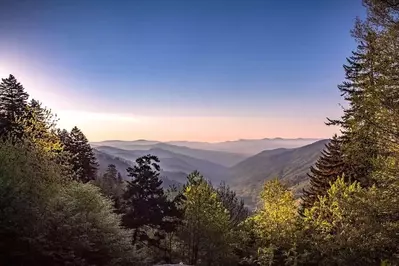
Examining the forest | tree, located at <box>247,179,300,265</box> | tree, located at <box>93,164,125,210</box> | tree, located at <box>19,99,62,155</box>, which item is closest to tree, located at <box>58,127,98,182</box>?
tree, located at <box>93,164,125,210</box>

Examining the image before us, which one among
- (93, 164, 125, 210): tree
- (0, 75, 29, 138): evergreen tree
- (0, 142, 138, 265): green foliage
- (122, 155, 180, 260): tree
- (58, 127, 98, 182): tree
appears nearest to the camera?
(0, 142, 138, 265): green foliage

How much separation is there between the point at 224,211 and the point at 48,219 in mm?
17899

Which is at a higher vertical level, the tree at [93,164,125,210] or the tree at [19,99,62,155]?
the tree at [19,99,62,155]

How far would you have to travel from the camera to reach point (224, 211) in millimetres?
31266

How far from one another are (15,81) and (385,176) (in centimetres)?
3865

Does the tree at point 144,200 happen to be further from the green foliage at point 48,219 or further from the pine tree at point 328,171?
the pine tree at point 328,171

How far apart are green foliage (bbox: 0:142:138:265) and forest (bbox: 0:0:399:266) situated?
0.20ft

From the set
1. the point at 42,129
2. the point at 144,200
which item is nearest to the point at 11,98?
the point at 42,129

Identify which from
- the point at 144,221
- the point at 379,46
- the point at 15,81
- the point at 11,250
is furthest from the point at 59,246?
the point at 15,81

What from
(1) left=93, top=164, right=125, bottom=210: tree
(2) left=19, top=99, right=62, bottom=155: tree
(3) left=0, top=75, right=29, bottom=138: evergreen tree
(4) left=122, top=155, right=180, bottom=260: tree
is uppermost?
(3) left=0, top=75, right=29, bottom=138: evergreen tree

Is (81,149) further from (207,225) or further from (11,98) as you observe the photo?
(207,225)

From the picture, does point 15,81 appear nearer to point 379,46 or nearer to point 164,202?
point 164,202

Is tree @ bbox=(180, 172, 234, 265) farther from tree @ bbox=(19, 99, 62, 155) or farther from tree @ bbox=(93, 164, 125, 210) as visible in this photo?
tree @ bbox=(19, 99, 62, 155)

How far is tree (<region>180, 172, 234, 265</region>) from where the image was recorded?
30375 millimetres
